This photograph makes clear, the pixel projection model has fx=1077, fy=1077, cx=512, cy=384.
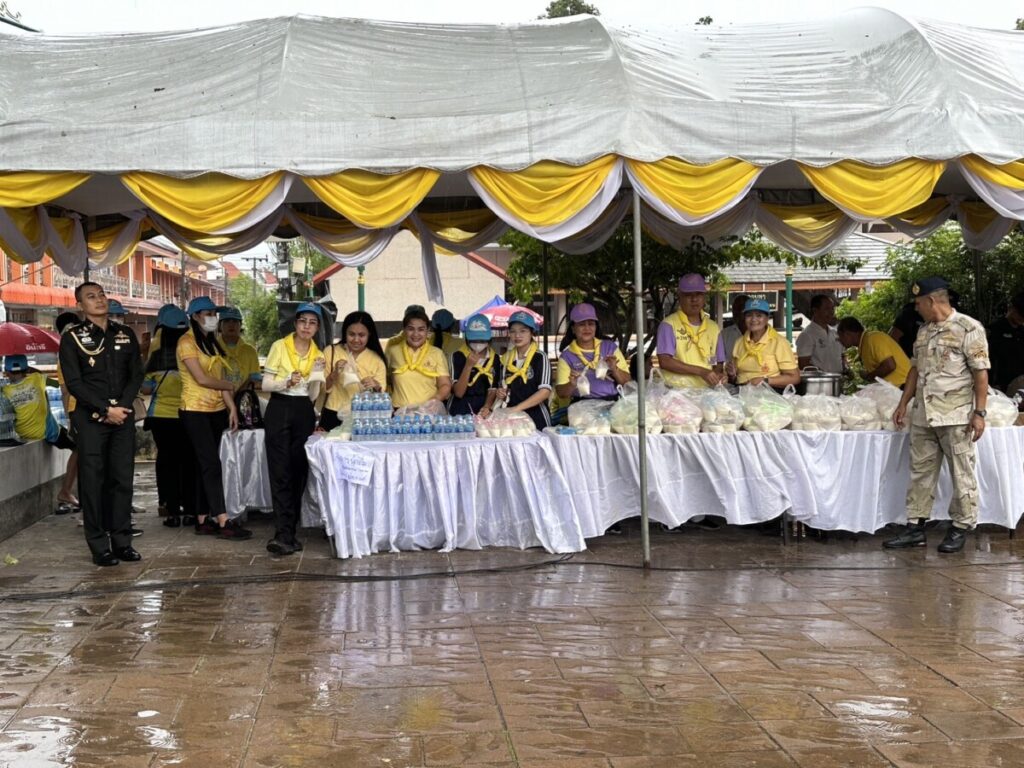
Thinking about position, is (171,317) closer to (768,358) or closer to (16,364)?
(16,364)

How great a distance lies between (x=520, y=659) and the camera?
5086 millimetres

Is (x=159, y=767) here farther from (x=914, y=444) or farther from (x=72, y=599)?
(x=914, y=444)

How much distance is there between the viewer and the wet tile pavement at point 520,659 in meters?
4.04

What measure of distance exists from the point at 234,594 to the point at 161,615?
56 cm

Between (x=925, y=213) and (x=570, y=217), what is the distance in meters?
4.94

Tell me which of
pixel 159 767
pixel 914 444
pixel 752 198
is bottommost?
pixel 159 767

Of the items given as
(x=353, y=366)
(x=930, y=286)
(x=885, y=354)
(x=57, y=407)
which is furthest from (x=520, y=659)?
(x=57, y=407)

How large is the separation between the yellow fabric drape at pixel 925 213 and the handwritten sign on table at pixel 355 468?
5.85 meters

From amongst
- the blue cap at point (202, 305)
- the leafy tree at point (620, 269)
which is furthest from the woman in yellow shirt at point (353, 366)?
the leafy tree at point (620, 269)

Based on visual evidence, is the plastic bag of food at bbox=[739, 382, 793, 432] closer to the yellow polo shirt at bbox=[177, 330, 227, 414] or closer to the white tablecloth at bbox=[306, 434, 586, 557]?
the white tablecloth at bbox=[306, 434, 586, 557]

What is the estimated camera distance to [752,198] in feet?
32.8

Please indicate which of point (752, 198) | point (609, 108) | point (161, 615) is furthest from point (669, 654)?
point (752, 198)

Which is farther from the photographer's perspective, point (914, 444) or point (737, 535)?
point (737, 535)

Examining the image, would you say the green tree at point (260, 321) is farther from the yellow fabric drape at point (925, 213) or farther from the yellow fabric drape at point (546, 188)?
the yellow fabric drape at point (546, 188)
